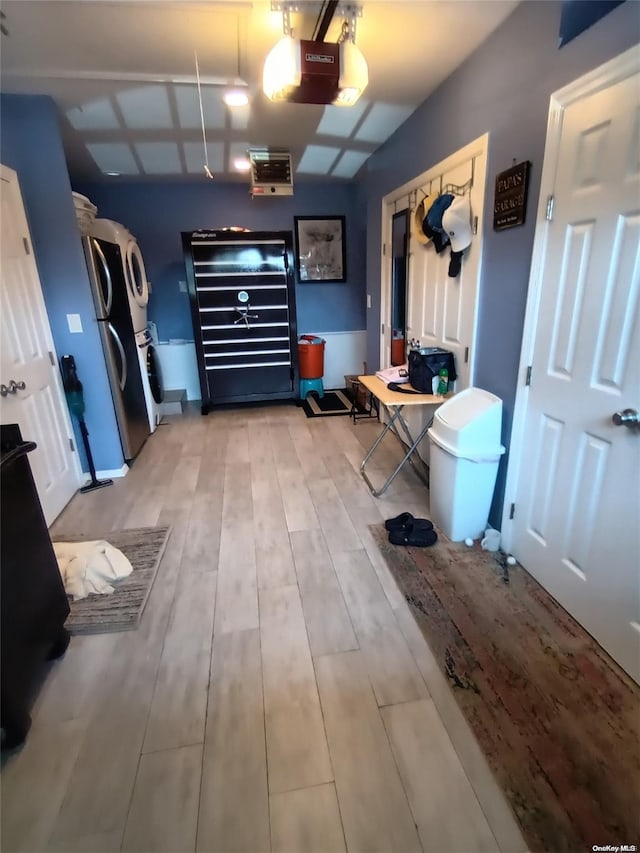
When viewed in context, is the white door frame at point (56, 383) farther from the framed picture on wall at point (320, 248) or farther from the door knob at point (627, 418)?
the framed picture on wall at point (320, 248)

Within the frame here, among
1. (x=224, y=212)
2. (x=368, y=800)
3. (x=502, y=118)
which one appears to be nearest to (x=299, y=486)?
(x=368, y=800)

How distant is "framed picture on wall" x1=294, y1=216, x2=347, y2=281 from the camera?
5.22 meters

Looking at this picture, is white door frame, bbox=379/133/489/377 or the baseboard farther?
the baseboard

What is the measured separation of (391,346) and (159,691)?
309 cm

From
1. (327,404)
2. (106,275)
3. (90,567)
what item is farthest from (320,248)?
(90,567)

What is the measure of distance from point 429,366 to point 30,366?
247cm

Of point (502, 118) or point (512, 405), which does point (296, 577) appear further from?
point (502, 118)

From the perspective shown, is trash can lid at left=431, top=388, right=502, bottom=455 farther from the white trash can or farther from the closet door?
the closet door

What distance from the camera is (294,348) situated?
183 inches

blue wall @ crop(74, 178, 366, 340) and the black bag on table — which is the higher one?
blue wall @ crop(74, 178, 366, 340)

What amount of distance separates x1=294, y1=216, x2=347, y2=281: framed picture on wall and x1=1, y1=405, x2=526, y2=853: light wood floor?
12.8 ft

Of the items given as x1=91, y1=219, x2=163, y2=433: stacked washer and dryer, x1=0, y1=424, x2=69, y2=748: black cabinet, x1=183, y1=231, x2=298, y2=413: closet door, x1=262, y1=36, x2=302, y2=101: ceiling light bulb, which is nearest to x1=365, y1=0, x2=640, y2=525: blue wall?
x1=262, y1=36, x2=302, y2=101: ceiling light bulb

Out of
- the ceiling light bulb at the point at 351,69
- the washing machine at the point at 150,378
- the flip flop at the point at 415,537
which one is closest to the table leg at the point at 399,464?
the flip flop at the point at 415,537

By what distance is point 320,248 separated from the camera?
5312 millimetres
